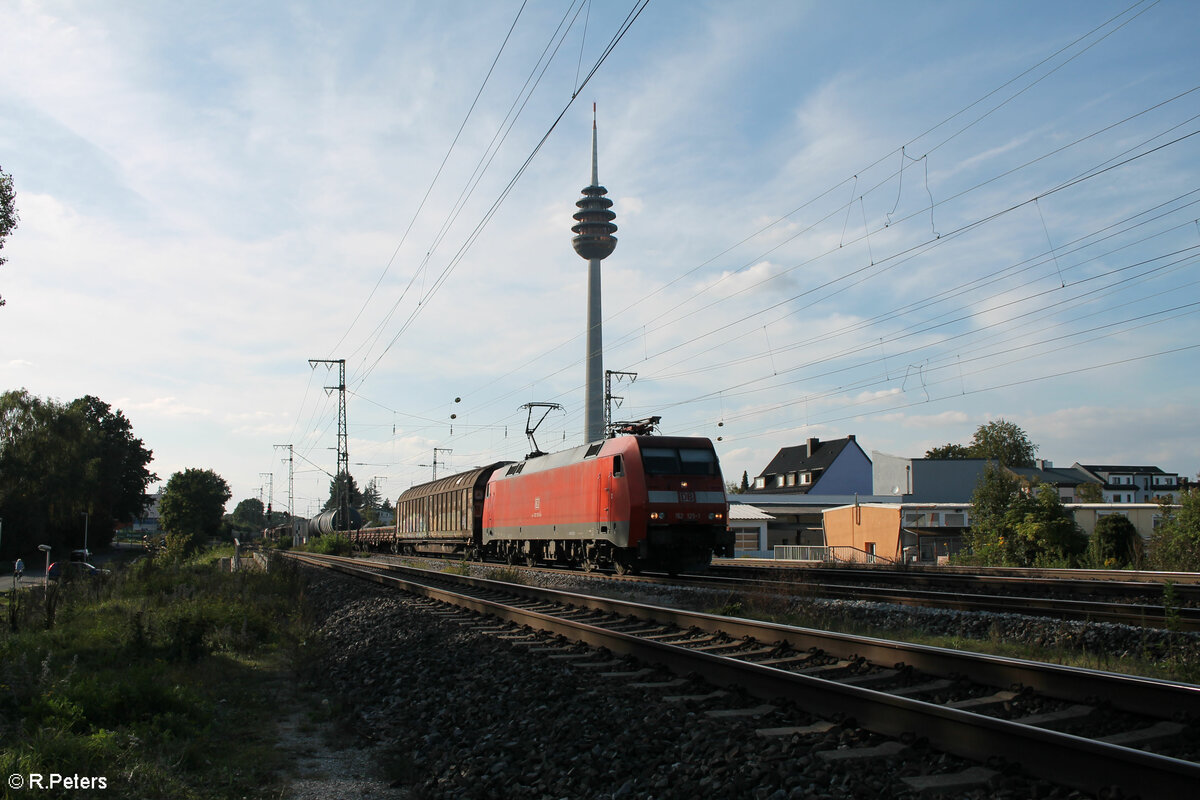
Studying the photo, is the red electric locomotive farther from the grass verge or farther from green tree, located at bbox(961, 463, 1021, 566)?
green tree, located at bbox(961, 463, 1021, 566)

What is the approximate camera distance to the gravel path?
445cm

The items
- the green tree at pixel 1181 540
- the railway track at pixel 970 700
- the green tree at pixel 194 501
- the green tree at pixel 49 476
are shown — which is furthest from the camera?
the green tree at pixel 194 501

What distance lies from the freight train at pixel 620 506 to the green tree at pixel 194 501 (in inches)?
3001

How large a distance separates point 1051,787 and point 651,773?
6.81ft

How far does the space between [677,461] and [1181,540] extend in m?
11.7

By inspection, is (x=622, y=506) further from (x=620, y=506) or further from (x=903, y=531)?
(x=903, y=531)

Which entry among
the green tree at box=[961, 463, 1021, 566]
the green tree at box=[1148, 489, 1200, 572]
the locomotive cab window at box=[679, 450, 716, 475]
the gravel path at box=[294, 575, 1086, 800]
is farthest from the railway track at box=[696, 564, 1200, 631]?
the green tree at box=[961, 463, 1021, 566]

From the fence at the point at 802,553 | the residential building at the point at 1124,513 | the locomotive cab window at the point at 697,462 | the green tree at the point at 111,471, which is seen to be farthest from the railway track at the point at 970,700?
the green tree at the point at 111,471

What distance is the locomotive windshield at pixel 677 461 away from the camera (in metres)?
18.7

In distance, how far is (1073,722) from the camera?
17.2 feet

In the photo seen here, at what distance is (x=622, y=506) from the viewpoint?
18.6m

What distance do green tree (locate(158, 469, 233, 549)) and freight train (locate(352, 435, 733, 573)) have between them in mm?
76217

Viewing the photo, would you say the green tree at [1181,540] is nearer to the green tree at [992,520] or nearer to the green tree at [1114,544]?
the green tree at [1114,544]

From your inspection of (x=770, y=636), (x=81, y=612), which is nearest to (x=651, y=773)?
(x=770, y=636)
